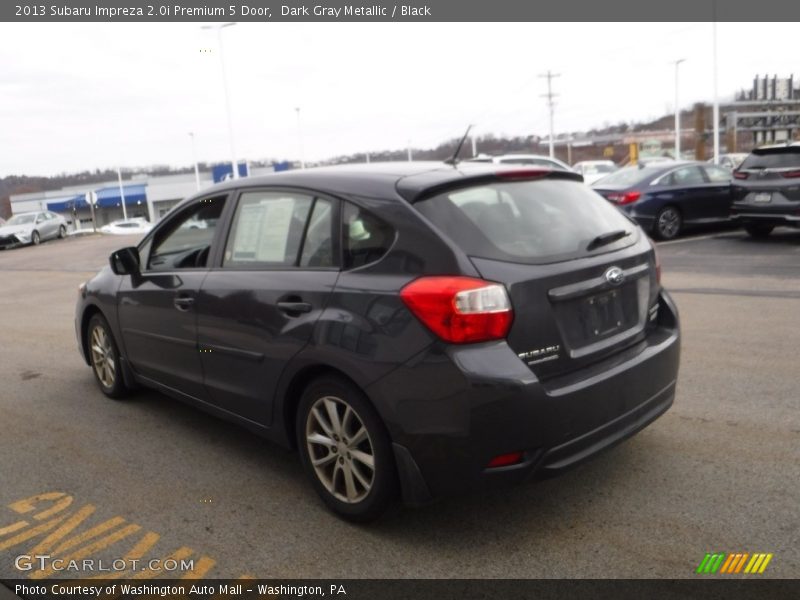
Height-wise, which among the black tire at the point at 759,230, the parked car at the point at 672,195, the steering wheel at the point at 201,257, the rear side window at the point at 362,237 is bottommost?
the black tire at the point at 759,230

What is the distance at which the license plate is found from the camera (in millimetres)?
3238

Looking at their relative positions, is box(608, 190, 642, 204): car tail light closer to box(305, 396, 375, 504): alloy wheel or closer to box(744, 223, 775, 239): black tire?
box(744, 223, 775, 239): black tire

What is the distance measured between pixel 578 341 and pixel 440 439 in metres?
0.77

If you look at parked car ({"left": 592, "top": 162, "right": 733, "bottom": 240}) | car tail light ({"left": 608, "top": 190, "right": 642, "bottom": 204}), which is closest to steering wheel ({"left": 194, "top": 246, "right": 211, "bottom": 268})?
parked car ({"left": 592, "top": 162, "right": 733, "bottom": 240})

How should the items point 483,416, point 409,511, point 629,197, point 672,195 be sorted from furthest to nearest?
point 672,195
point 629,197
point 409,511
point 483,416

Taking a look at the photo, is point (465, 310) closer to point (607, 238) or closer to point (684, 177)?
point (607, 238)

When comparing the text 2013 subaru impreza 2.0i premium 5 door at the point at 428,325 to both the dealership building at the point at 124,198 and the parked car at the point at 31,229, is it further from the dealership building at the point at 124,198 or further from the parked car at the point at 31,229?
the dealership building at the point at 124,198

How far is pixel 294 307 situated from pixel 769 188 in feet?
35.5

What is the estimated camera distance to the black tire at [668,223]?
13.4 metres

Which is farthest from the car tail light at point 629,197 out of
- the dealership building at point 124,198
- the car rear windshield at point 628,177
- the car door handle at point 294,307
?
the dealership building at point 124,198

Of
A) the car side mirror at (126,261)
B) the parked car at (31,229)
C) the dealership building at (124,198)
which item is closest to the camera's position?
the car side mirror at (126,261)

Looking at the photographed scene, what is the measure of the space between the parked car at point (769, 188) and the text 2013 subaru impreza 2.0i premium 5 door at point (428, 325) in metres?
9.25

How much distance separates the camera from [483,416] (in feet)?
9.45

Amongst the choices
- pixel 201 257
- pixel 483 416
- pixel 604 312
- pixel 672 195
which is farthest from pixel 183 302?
pixel 672 195
